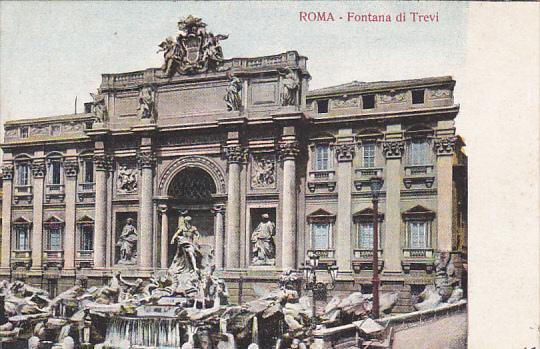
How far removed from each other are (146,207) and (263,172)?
5.32 ft

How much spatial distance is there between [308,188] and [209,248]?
1.49 metres

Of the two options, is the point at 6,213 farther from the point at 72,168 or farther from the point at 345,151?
the point at 345,151

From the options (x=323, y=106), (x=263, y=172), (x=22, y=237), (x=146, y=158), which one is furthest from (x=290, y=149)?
(x=22, y=237)

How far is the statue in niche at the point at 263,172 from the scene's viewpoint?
335 inches

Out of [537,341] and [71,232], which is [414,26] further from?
[71,232]

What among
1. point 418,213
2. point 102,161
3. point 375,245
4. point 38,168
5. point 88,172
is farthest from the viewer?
point 38,168

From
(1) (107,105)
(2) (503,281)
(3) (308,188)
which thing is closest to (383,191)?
(3) (308,188)

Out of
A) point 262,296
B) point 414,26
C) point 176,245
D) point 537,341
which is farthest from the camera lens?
point 176,245

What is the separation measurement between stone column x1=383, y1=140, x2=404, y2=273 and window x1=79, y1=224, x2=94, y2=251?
12.6ft

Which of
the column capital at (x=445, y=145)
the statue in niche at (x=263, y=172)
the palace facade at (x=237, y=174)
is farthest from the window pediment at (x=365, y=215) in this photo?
the statue in niche at (x=263, y=172)

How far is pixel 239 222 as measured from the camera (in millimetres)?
8586

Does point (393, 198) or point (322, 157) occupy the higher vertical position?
point (322, 157)

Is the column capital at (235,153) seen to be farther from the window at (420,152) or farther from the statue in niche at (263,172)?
the window at (420,152)

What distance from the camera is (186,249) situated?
8.70 meters
